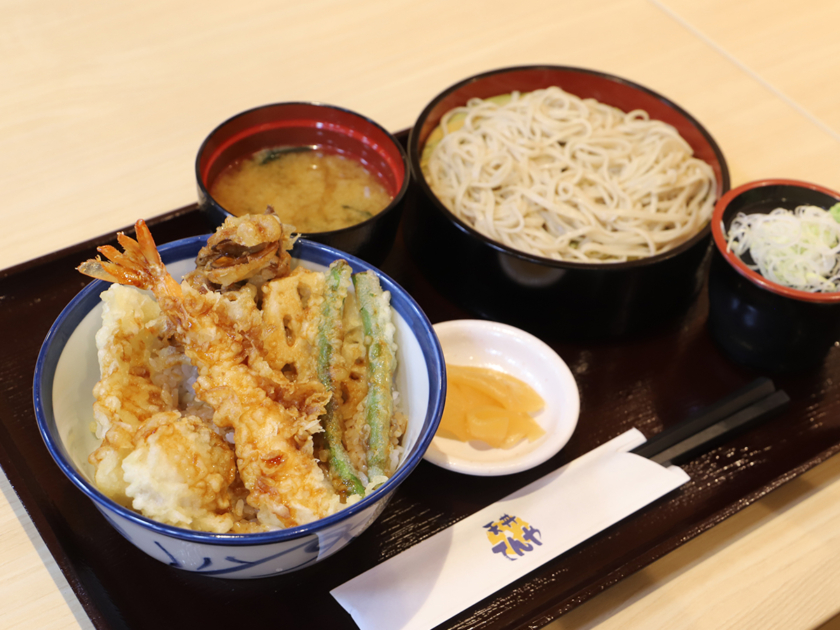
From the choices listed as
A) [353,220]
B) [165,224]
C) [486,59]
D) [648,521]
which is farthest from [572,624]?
[486,59]

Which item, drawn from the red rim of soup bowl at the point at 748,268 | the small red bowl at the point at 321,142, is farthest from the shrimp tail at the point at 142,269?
the red rim of soup bowl at the point at 748,268

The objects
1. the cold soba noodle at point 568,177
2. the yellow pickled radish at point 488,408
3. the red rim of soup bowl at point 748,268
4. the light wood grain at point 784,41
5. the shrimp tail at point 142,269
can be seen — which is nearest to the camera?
the shrimp tail at point 142,269

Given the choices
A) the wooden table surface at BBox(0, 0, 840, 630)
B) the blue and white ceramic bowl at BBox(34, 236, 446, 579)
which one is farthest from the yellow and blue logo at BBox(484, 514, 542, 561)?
the blue and white ceramic bowl at BBox(34, 236, 446, 579)

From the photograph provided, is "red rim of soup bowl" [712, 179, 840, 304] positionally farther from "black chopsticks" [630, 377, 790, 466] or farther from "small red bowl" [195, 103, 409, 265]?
"small red bowl" [195, 103, 409, 265]

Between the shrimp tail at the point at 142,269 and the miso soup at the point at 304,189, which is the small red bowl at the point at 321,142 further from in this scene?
the shrimp tail at the point at 142,269

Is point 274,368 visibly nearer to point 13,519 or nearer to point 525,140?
point 13,519

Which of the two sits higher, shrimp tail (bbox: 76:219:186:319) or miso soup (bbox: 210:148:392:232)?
shrimp tail (bbox: 76:219:186:319)

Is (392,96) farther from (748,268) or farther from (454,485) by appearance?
(454,485)
